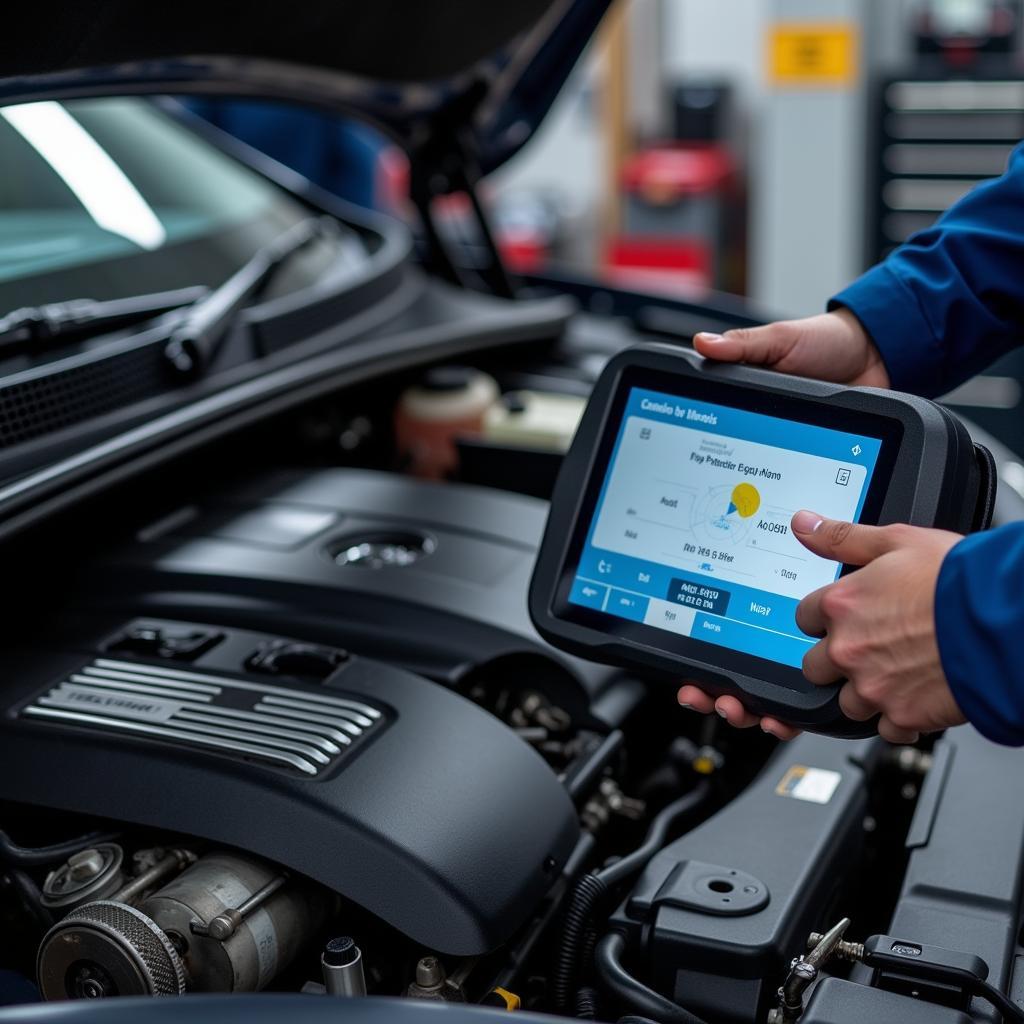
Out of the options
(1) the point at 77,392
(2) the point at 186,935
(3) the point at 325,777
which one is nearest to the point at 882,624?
(3) the point at 325,777

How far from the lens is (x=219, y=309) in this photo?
4.50 ft

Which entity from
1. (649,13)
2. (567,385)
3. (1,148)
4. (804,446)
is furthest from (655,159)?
(804,446)

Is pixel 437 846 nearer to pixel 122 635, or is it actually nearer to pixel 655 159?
pixel 122 635

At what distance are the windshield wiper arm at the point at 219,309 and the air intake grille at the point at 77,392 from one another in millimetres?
25

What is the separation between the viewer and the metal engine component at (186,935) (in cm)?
83

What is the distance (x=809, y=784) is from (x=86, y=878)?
579 millimetres

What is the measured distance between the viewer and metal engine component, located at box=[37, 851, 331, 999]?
83 cm

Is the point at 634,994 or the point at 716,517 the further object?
the point at 716,517

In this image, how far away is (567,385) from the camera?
5.59ft

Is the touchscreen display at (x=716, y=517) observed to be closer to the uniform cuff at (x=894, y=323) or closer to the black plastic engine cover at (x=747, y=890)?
the black plastic engine cover at (x=747, y=890)

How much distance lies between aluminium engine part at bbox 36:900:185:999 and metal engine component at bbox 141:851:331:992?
0.7 inches

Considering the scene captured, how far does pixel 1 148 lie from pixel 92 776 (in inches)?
31.3

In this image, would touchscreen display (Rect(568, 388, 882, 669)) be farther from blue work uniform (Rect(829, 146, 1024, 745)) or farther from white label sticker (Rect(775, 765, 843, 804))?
blue work uniform (Rect(829, 146, 1024, 745))

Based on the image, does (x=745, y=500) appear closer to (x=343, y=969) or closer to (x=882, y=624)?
(x=882, y=624)
